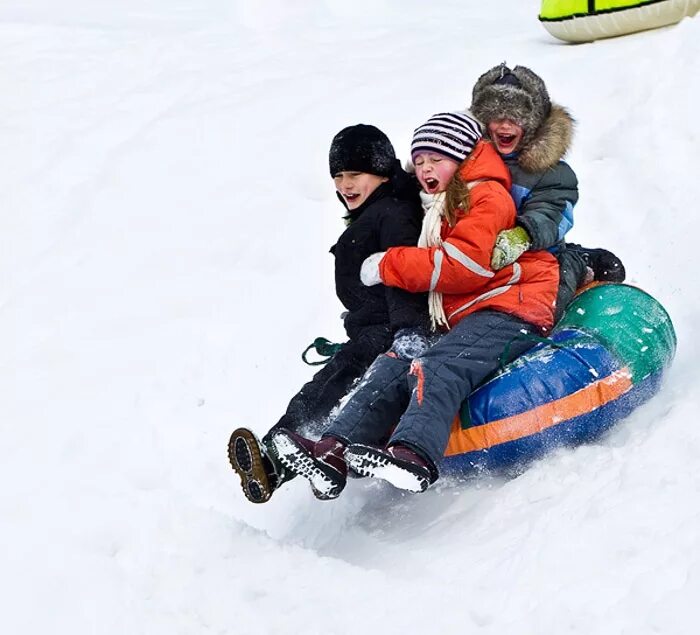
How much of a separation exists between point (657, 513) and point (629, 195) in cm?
346

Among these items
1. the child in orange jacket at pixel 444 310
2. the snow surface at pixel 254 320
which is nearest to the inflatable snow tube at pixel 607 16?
the snow surface at pixel 254 320

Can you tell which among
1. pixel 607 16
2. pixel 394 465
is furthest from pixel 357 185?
pixel 607 16

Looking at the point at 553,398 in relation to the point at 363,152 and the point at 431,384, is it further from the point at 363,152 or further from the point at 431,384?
the point at 363,152

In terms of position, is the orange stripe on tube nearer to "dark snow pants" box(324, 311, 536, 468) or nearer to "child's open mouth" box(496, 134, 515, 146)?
"dark snow pants" box(324, 311, 536, 468)

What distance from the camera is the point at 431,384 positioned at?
3.62 metres

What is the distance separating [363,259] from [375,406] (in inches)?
25.4

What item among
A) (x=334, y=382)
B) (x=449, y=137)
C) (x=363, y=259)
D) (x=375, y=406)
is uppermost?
(x=449, y=137)

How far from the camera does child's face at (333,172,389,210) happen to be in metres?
4.10

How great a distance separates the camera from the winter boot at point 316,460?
11.6 ft

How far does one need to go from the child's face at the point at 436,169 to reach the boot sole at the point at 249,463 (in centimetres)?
114

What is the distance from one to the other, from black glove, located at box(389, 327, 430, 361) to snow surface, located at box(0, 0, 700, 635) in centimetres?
52

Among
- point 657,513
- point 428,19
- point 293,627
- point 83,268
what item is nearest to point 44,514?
point 293,627

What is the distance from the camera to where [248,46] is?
353 inches

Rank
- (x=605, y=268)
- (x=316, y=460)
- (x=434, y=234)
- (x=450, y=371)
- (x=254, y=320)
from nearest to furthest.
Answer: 1. (x=316, y=460)
2. (x=450, y=371)
3. (x=434, y=234)
4. (x=605, y=268)
5. (x=254, y=320)
